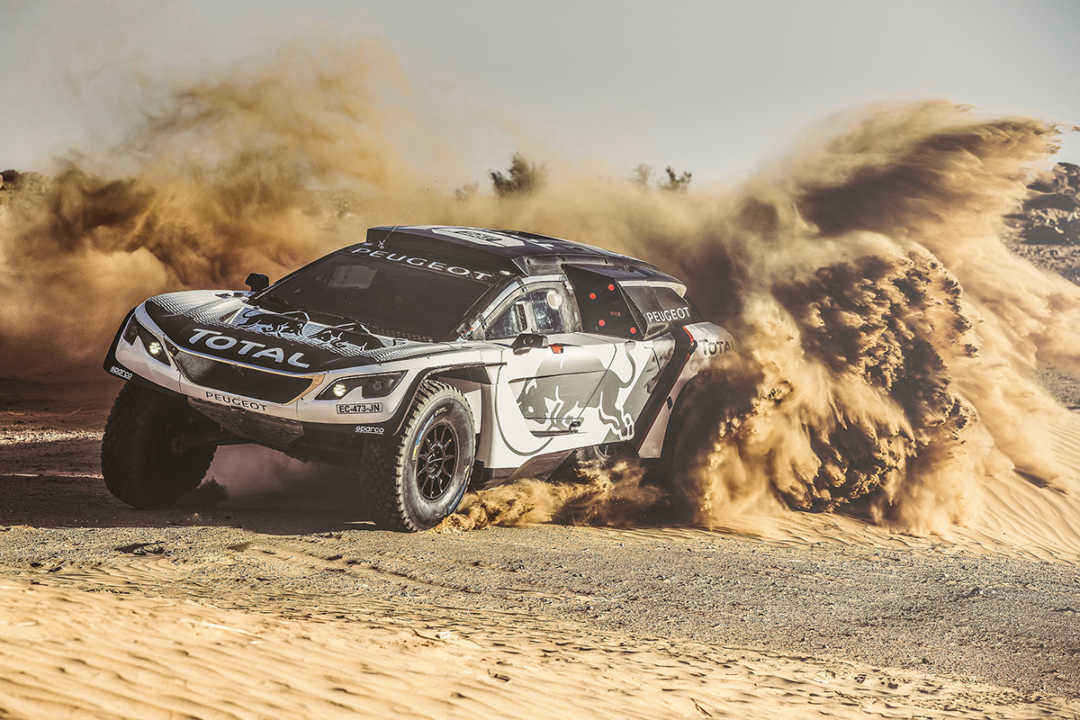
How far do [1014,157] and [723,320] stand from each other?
13.2ft

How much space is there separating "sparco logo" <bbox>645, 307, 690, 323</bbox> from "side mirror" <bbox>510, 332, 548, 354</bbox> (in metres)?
1.52

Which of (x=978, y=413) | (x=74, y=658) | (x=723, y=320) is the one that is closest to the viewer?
(x=74, y=658)

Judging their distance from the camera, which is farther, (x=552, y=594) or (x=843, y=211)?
(x=843, y=211)

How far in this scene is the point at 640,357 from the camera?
8.51m

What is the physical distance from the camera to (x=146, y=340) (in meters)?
7.09

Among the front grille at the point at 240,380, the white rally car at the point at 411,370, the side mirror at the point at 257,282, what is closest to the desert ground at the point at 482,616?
the white rally car at the point at 411,370

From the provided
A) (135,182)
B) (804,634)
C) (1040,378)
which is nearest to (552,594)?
(804,634)

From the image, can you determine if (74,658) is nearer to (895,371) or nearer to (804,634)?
(804,634)

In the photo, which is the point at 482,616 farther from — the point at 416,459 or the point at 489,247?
the point at 489,247

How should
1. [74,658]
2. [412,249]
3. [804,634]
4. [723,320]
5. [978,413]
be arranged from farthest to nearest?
[978,413] → [723,320] → [412,249] → [804,634] → [74,658]

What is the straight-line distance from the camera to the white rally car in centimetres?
671

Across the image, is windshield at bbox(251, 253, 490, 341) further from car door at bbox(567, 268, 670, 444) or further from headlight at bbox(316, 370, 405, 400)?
car door at bbox(567, 268, 670, 444)

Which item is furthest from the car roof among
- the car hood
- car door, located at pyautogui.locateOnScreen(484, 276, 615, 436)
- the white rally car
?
the car hood

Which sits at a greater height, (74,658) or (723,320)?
(723,320)
